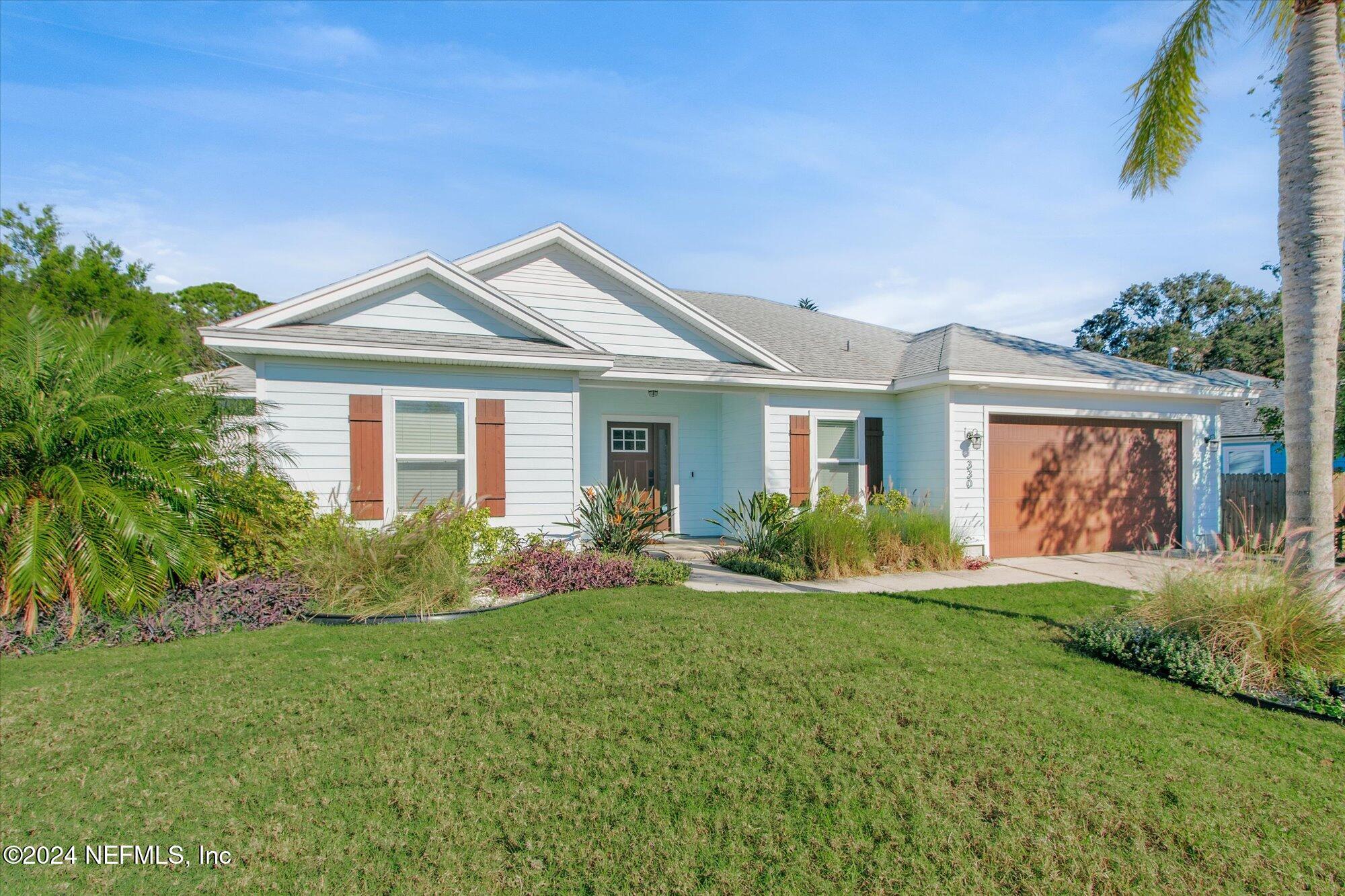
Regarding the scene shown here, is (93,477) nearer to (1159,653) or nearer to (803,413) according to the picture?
(1159,653)

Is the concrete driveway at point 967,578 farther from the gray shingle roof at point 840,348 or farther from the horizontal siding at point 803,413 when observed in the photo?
the gray shingle roof at point 840,348

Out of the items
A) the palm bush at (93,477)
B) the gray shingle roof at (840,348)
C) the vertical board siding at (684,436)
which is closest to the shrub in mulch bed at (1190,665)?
the gray shingle roof at (840,348)

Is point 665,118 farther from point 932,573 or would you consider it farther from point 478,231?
point 932,573

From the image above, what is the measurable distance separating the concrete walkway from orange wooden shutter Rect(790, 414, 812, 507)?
2.32m

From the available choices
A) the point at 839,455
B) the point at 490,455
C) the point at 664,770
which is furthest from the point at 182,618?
the point at 839,455

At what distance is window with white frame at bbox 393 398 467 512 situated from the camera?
8.76m

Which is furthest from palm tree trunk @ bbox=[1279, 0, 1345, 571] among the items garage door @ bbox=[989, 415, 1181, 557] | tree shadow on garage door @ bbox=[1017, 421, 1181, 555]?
tree shadow on garage door @ bbox=[1017, 421, 1181, 555]

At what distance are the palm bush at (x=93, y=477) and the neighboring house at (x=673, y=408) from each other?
1.27 m

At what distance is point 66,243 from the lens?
23.2m

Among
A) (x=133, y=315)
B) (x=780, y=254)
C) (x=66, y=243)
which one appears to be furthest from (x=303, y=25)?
(x=66, y=243)

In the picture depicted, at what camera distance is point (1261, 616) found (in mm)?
5020

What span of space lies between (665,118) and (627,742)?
35.1ft

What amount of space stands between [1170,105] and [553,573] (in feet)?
29.4

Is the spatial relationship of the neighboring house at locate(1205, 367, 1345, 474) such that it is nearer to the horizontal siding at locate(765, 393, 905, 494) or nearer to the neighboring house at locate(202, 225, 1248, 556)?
the neighboring house at locate(202, 225, 1248, 556)
